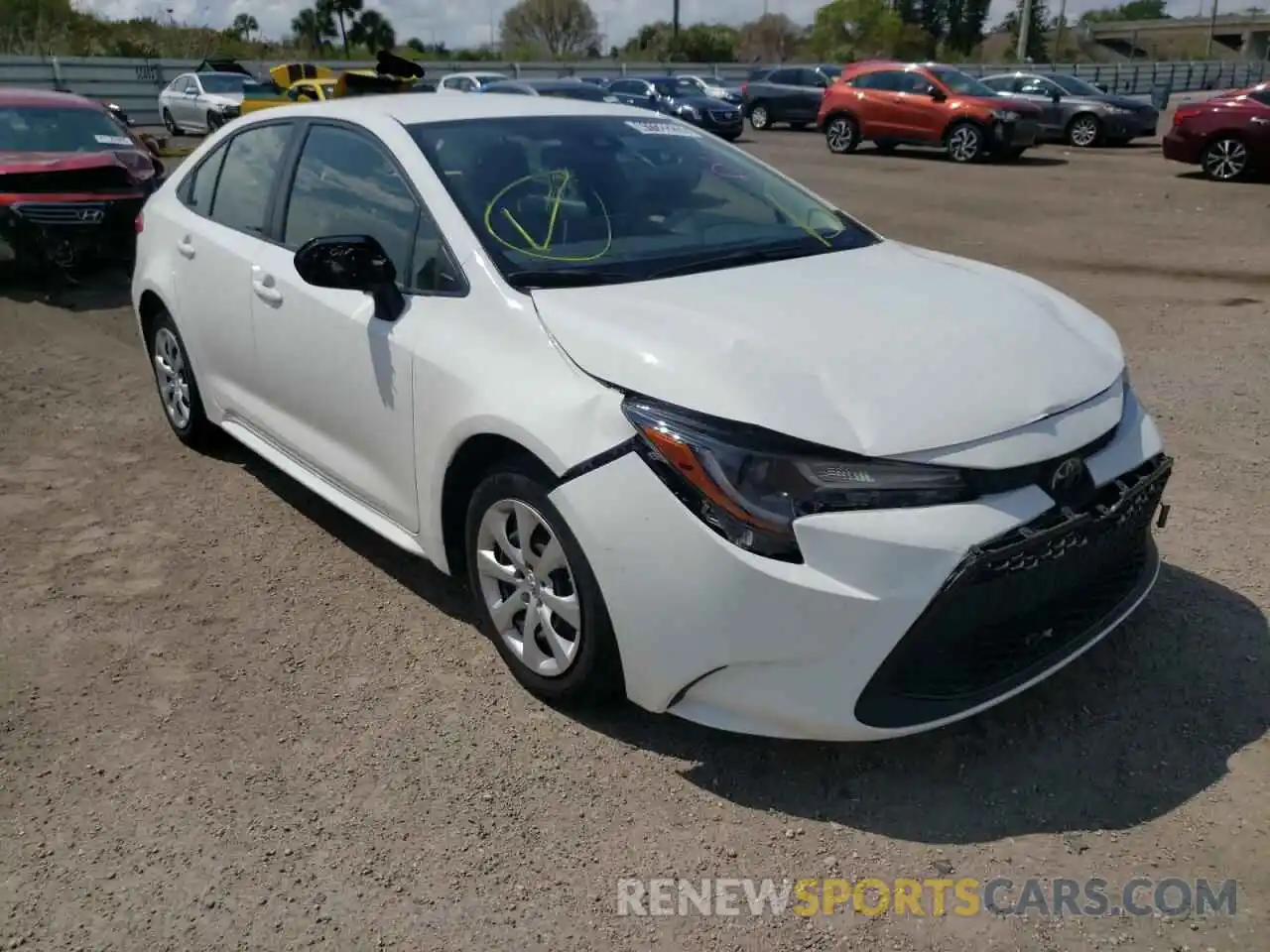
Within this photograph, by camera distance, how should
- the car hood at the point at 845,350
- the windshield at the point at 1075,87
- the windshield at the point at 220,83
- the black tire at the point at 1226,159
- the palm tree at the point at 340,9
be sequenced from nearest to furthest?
the car hood at the point at 845,350
the black tire at the point at 1226,159
the windshield at the point at 1075,87
the windshield at the point at 220,83
the palm tree at the point at 340,9

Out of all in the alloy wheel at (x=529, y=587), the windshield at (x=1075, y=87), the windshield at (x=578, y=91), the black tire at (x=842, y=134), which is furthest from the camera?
the windshield at (x=1075, y=87)

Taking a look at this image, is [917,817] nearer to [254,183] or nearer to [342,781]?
[342,781]

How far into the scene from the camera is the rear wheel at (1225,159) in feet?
51.2

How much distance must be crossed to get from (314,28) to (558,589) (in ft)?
207

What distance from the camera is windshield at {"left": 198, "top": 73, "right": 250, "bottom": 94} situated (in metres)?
24.7

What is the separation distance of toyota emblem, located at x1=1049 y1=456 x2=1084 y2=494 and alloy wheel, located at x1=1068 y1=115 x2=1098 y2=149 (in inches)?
849

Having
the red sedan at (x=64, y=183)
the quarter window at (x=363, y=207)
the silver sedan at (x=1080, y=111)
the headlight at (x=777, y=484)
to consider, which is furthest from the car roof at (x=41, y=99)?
the silver sedan at (x=1080, y=111)

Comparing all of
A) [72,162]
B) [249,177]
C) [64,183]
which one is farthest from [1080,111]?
[249,177]

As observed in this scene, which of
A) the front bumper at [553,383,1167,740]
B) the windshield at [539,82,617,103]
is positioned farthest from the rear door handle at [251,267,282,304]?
the windshield at [539,82,617,103]

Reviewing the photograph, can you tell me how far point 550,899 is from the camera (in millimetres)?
2584

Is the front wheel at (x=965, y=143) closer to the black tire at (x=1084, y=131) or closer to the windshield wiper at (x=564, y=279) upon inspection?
the black tire at (x=1084, y=131)

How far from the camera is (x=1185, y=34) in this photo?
3873 inches

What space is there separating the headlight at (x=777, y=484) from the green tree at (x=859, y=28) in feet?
260

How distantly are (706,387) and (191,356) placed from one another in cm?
312
